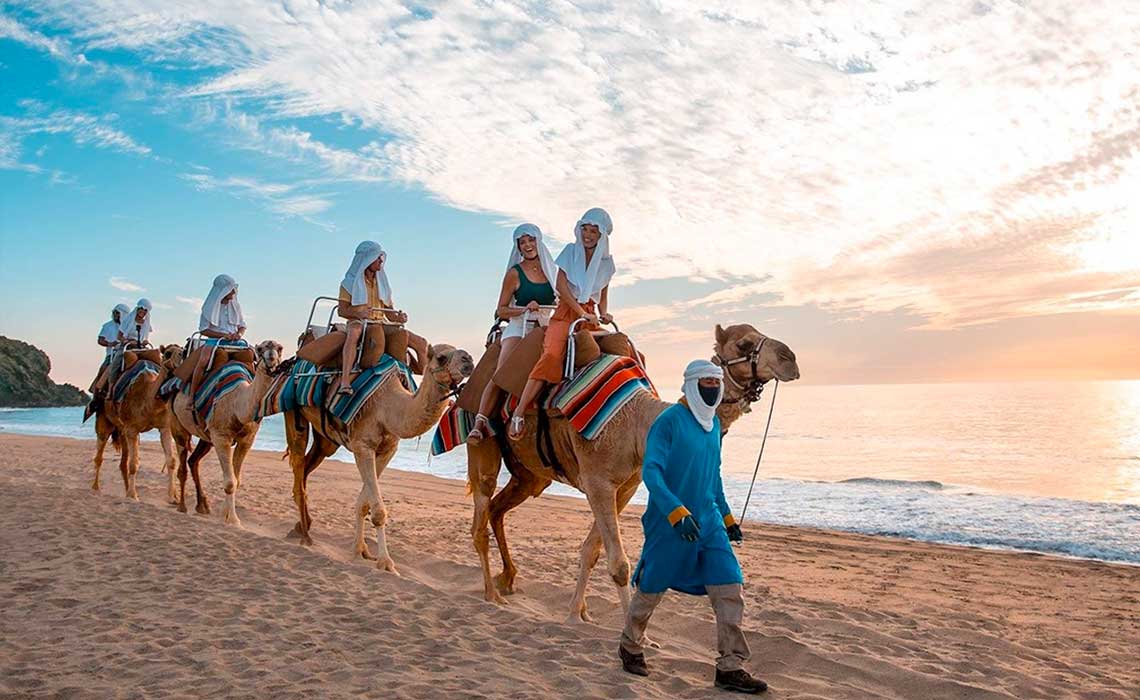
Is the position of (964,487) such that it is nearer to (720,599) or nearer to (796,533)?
(796,533)

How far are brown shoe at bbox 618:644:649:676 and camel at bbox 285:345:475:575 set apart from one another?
3.71m

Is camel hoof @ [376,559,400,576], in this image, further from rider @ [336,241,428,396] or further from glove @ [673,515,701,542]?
glove @ [673,515,701,542]

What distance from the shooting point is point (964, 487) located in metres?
25.3

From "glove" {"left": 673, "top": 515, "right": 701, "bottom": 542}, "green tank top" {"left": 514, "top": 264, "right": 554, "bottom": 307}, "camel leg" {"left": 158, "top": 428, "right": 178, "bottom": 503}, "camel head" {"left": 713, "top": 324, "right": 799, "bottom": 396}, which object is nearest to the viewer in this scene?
"glove" {"left": 673, "top": 515, "right": 701, "bottom": 542}

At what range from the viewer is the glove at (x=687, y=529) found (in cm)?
527

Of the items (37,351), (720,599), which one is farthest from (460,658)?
(37,351)

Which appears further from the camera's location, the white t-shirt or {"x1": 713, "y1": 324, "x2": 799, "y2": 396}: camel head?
the white t-shirt

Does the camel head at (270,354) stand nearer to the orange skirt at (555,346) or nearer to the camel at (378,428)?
the camel at (378,428)

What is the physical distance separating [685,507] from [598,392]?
69.1 inches

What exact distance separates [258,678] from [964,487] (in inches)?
937

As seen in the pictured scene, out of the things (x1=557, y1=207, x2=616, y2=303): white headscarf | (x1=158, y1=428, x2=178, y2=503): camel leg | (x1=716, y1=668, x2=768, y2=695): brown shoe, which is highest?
(x1=557, y1=207, x2=616, y2=303): white headscarf

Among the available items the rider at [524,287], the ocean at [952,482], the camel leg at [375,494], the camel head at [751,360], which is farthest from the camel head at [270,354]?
the ocean at [952,482]

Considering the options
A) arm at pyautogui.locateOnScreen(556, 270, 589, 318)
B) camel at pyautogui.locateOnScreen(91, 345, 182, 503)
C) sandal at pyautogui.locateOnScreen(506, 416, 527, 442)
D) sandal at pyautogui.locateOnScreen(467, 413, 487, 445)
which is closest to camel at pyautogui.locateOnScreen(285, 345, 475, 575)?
sandal at pyautogui.locateOnScreen(467, 413, 487, 445)

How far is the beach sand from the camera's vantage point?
5637mm
